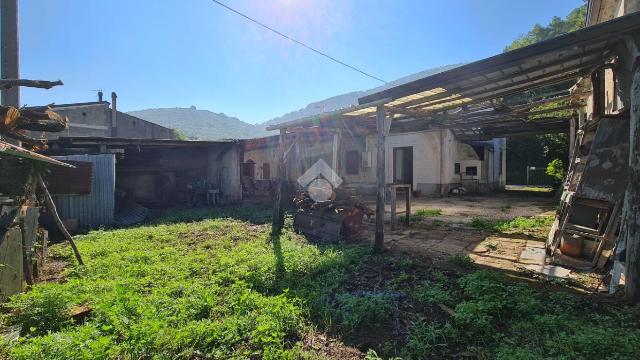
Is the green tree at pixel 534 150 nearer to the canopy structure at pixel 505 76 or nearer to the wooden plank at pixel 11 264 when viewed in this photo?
the canopy structure at pixel 505 76

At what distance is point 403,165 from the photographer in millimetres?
17266

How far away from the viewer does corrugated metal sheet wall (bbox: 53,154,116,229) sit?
9141 millimetres

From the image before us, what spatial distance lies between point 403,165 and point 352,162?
11.6 ft

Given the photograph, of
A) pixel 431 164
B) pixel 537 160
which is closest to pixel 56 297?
pixel 431 164

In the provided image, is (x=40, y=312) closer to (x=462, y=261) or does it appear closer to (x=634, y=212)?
(x=462, y=261)

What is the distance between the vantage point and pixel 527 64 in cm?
439

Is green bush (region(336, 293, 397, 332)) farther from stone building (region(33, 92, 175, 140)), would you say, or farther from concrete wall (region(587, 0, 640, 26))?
stone building (region(33, 92, 175, 140))

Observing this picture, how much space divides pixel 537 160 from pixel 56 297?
28647 mm

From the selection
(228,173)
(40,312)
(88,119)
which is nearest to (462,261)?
(40,312)

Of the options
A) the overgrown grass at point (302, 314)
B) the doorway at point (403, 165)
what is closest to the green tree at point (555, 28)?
the doorway at point (403, 165)

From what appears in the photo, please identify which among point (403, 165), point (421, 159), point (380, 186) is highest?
point (421, 159)

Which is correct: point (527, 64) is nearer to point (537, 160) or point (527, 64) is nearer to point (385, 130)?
point (385, 130)

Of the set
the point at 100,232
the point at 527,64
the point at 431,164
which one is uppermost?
the point at 527,64

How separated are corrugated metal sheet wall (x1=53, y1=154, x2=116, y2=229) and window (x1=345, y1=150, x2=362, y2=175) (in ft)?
35.2
